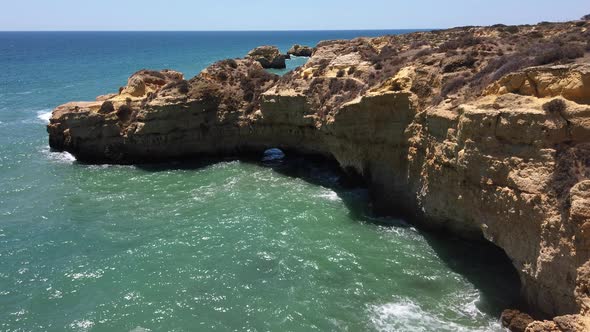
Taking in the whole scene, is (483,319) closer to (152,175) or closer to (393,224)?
(393,224)

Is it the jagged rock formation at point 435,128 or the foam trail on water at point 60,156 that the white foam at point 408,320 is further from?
the foam trail on water at point 60,156

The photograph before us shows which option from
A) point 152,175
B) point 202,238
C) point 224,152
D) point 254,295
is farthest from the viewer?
point 224,152

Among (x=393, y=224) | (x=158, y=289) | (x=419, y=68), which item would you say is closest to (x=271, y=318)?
(x=158, y=289)

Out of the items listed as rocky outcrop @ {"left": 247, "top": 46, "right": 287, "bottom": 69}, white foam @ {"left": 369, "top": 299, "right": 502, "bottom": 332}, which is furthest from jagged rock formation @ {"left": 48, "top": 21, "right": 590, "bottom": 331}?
rocky outcrop @ {"left": 247, "top": 46, "right": 287, "bottom": 69}

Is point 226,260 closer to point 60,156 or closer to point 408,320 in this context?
point 408,320

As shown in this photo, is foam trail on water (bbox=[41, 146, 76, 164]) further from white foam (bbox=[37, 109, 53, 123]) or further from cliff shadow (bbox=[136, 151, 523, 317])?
white foam (bbox=[37, 109, 53, 123])

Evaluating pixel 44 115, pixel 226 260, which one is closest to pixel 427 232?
pixel 226 260

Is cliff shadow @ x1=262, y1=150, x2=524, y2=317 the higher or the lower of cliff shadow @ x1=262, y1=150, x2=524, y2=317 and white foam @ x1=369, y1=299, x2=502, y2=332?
the higher
